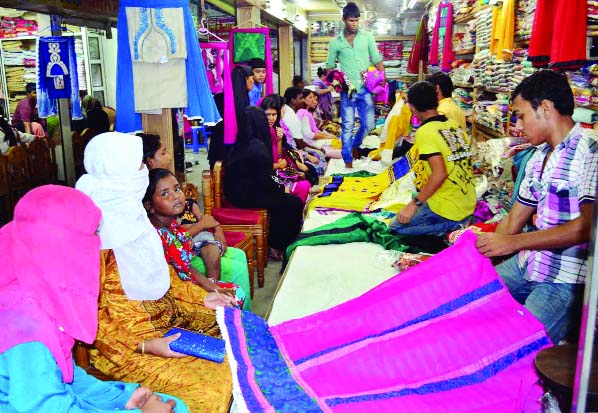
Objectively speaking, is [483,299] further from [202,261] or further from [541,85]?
[202,261]

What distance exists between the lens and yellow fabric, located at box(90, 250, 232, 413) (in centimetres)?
188

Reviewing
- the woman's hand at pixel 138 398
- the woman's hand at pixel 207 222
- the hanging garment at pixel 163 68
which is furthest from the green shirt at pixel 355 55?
the woman's hand at pixel 138 398

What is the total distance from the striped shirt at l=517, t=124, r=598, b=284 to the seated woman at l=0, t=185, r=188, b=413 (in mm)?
1750

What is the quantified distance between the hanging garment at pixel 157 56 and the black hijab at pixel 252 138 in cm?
107

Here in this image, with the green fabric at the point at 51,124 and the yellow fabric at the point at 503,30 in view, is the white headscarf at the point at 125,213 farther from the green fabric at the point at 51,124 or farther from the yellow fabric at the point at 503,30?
the green fabric at the point at 51,124

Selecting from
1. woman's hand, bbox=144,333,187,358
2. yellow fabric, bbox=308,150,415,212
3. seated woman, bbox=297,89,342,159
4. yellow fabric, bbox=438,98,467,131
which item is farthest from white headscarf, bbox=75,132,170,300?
seated woman, bbox=297,89,342,159

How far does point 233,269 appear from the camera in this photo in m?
3.15

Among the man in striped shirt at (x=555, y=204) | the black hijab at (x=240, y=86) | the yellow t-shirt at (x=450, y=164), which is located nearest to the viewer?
the man in striped shirt at (x=555, y=204)

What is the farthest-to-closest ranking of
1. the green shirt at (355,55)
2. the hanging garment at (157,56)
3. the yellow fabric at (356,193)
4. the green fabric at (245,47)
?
1. the green shirt at (355,55)
2. the green fabric at (245,47)
3. the yellow fabric at (356,193)
4. the hanging garment at (157,56)

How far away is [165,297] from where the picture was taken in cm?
230

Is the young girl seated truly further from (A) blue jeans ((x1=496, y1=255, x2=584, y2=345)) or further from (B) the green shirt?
(B) the green shirt

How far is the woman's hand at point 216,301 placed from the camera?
2.44m

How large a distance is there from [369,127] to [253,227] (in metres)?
2.75

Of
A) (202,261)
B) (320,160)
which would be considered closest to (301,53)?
(320,160)
